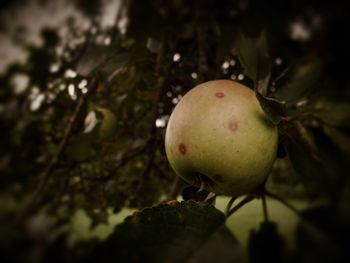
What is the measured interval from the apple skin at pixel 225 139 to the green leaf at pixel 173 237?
0.31 feet

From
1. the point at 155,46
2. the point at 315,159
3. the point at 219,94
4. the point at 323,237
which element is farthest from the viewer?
the point at 155,46

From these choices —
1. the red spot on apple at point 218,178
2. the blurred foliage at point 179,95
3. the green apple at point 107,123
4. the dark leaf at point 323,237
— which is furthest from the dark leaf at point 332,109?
the green apple at point 107,123

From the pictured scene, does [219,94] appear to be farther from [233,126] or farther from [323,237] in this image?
[323,237]

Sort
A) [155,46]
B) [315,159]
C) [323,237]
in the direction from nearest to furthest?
[323,237]
[315,159]
[155,46]

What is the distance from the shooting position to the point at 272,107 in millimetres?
516

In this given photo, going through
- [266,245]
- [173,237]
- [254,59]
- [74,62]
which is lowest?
[266,245]

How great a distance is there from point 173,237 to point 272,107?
1.12ft

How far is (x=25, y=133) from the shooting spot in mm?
1151

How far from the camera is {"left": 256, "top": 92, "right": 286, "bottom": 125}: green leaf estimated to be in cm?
50

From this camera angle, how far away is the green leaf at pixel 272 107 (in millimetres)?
500

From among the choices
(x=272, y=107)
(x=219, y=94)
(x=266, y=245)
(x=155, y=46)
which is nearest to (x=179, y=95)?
(x=155, y=46)

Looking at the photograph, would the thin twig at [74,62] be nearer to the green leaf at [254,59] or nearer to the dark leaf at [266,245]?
the green leaf at [254,59]

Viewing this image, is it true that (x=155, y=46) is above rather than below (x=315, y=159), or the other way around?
above

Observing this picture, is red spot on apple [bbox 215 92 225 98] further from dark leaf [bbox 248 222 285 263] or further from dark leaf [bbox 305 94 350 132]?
dark leaf [bbox 248 222 285 263]
